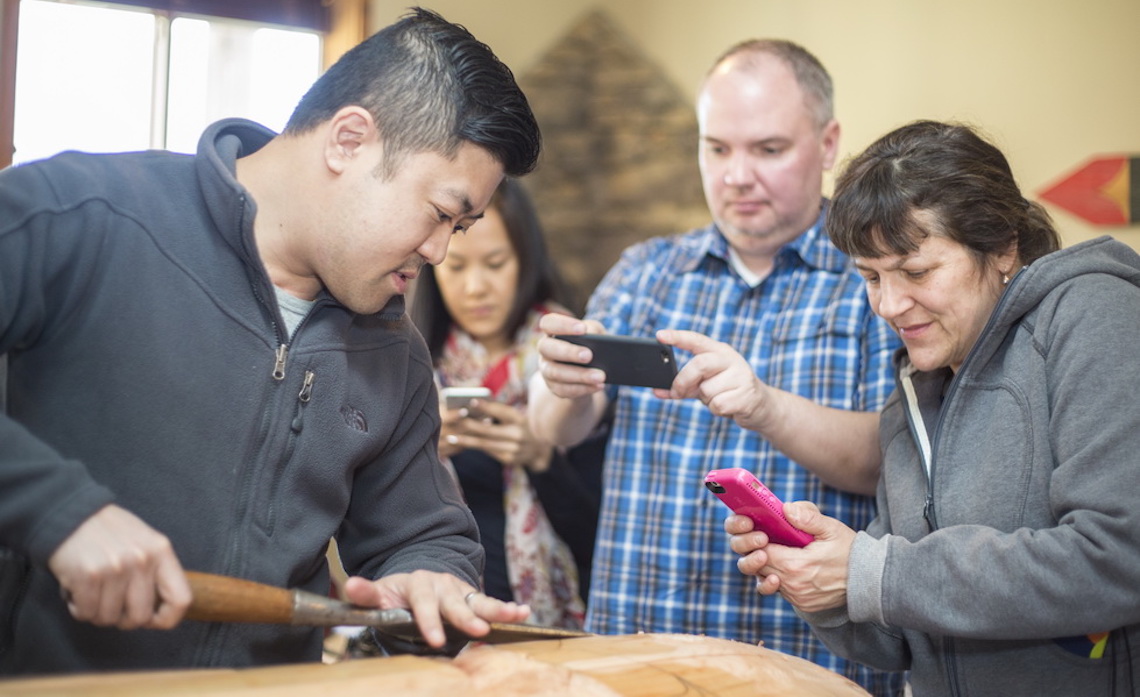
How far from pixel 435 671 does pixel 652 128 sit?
388cm

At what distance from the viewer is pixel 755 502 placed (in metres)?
1.57

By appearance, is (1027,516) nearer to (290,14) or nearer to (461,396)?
(461,396)

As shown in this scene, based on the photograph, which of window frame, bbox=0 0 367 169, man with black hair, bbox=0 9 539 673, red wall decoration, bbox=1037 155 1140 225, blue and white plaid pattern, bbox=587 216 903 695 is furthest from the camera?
window frame, bbox=0 0 367 169

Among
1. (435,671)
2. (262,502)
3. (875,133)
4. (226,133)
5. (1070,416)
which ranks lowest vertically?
(435,671)

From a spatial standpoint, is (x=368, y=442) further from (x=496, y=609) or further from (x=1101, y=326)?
(x=1101, y=326)

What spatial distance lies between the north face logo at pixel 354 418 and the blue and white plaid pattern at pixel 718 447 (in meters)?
0.93

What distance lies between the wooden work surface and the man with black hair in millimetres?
95

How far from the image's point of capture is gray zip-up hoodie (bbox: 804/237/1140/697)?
1.39 metres

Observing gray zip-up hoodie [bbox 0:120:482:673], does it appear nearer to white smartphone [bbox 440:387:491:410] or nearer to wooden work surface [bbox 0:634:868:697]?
wooden work surface [bbox 0:634:868:697]

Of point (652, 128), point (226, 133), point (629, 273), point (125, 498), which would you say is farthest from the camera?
point (652, 128)

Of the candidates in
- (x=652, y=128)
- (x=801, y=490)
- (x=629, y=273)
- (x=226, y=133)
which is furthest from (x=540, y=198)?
(x=226, y=133)

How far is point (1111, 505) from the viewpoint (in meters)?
1.37

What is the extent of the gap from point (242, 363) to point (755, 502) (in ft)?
2.42

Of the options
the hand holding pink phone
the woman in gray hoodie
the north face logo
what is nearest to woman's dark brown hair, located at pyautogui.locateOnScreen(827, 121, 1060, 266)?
the woman in gray hoodie
